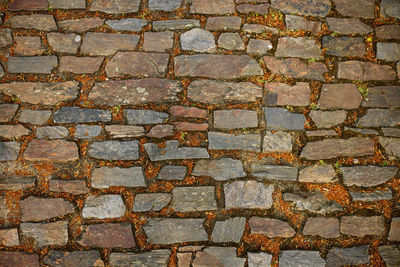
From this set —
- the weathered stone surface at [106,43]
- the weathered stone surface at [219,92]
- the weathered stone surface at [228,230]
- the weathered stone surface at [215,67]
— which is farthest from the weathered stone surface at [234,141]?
the weathered stone surface at [106,43]

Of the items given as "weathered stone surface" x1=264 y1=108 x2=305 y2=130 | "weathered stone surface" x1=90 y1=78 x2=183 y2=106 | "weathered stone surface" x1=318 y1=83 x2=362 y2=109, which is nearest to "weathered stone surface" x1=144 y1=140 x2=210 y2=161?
"weathered stone surface" x1=90 y1=78 x2=183 y2=106

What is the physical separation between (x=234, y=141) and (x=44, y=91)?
2.09 meters

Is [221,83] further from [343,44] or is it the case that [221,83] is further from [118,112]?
[343,44]

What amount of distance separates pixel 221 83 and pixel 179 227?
1.58 meters

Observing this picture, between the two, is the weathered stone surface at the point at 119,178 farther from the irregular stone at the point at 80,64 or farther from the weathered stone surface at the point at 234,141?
the irregular stone at the point at 80,64

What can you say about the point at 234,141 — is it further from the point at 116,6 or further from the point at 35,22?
the point at 35,22

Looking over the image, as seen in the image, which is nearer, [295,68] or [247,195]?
[247,195]

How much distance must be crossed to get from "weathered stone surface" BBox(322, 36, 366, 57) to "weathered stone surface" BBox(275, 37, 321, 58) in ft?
0.48

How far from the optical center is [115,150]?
2557 millimetres

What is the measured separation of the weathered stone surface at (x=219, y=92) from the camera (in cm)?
262

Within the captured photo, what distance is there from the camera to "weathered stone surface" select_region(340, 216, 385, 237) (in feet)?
8.50

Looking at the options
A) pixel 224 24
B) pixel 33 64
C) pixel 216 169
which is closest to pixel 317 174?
pixel 216 169

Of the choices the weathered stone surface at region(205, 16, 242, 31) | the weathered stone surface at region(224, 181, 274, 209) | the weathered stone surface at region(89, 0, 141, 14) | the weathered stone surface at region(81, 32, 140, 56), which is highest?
the weathered stone surface at region(89, 0, 141, 14)

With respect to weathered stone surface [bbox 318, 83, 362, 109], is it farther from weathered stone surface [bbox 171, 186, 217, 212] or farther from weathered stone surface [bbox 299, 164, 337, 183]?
weathered stone surface [bbox 171, 186, 217, 212]
